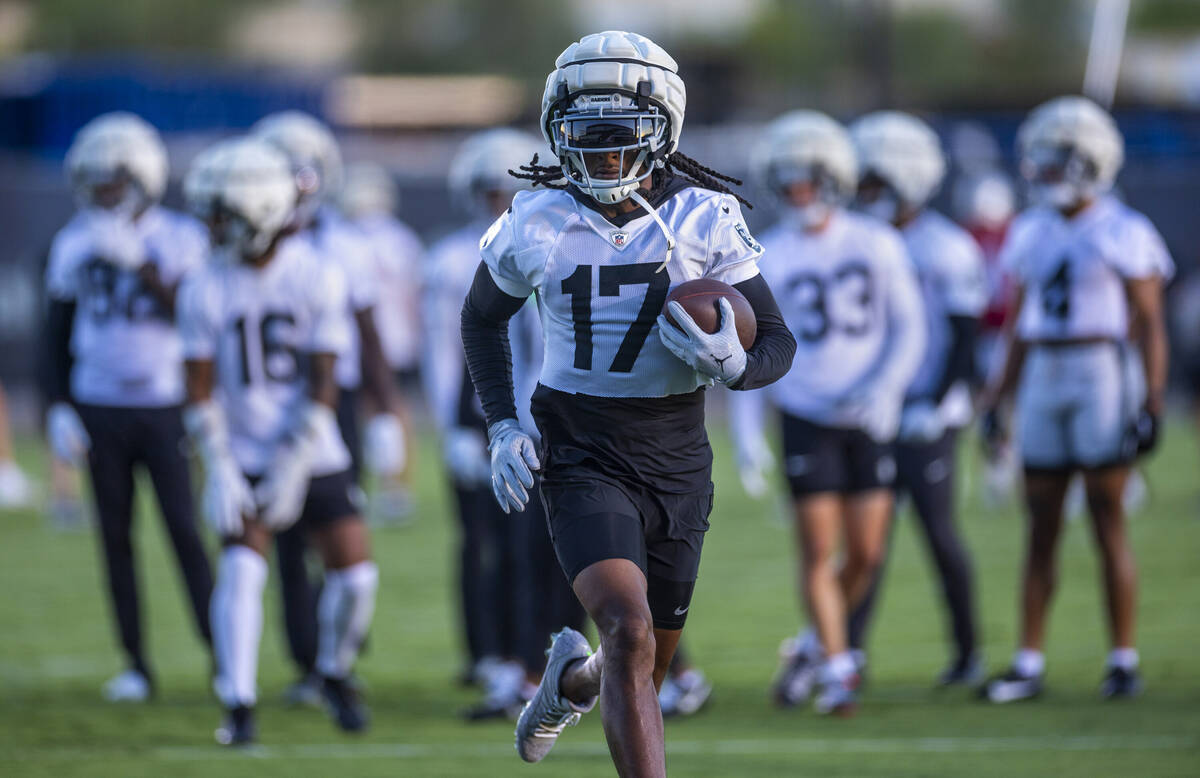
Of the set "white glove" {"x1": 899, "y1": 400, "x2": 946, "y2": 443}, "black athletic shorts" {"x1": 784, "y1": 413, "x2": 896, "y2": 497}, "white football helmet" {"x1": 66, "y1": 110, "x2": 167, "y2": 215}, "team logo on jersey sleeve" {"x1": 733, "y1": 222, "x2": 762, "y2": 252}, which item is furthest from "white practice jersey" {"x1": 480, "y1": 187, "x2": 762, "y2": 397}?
"white football helmet" {"x1": 66, "y1": 110, "x2": 167, "y2": 215}

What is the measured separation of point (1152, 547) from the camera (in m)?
11.1

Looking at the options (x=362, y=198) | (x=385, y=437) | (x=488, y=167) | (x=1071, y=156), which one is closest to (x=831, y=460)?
(x=1071, y=156)

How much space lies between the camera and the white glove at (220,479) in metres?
6.34

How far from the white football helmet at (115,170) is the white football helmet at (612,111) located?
3265 millimetres

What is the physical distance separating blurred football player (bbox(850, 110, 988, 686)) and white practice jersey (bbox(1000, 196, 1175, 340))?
388 mm

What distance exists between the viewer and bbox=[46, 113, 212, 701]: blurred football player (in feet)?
24.4

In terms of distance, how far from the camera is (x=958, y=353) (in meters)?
7.46

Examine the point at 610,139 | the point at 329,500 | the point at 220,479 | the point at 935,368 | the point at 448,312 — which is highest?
the point at 610,139

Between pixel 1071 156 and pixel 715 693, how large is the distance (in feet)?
8.66

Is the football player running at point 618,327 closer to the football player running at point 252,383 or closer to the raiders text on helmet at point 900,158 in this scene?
the football player running at point 252,383

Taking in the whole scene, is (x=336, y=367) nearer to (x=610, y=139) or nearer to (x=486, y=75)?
(x=610, y=139)

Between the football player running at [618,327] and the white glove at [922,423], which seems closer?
the football player running at [618,327]

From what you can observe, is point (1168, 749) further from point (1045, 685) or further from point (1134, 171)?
point (1134, 171)

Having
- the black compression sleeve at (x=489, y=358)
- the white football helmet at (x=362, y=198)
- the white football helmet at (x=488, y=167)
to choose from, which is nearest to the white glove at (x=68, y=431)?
the white football helmet at (x=488, y=167)
